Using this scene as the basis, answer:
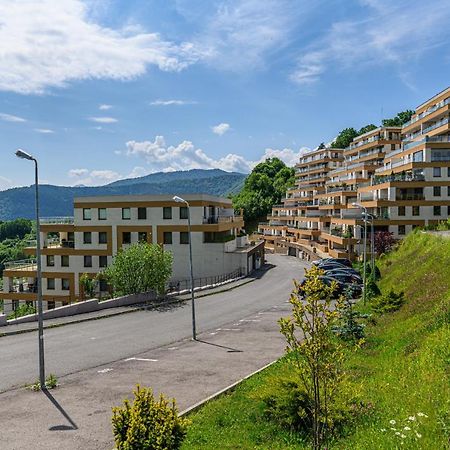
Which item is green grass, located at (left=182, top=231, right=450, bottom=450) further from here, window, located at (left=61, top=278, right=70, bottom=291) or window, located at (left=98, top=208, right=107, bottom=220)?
window, located at (left=61, top=278, right=70, bottom=291)

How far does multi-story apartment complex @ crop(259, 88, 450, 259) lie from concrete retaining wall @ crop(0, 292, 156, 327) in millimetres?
23494

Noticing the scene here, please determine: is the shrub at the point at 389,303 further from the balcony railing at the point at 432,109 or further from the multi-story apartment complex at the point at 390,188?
the balcony railing at the point at 432,109

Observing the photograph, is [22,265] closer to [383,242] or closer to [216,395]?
[383,242]

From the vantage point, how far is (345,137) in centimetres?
13550

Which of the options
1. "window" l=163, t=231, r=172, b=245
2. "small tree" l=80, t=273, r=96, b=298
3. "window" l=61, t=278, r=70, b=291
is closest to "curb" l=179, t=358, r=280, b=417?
"window" l=163, t=231, r=172, b=245

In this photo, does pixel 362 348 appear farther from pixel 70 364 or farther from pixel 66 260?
pixel 66 260

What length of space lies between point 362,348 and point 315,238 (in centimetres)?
6769

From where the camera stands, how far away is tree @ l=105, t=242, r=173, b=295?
38.8 metres

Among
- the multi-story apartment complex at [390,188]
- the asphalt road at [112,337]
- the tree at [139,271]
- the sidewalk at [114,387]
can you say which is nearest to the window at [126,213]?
the tree at [139,271]

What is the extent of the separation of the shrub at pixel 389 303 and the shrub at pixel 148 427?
59.2 ft

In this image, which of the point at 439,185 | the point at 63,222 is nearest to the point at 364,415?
the point at 439,185

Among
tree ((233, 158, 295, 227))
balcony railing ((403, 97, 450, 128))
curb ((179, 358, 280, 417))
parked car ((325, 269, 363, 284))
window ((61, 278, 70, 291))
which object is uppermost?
balcony railing ((403, 97, 450, 128))

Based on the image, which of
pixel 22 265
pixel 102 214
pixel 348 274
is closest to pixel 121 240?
pixel 102 214

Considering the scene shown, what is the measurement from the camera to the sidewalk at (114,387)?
12492mm
